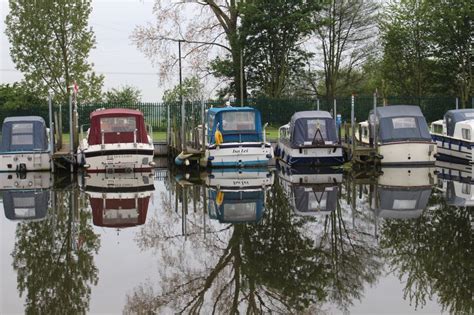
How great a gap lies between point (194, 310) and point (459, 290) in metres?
3.56

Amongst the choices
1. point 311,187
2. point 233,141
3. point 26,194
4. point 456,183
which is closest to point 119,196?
point 26,194

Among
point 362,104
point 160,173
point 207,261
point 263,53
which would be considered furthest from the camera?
point 263,53

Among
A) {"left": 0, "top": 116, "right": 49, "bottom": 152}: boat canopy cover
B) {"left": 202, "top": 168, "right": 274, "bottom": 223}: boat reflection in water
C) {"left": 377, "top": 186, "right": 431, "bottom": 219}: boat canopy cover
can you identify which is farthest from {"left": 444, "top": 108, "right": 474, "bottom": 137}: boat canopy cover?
{"left": 0, "top": 116, "right": 49, "bottom": 152}: boat canopy cover

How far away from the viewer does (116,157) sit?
2544 cm

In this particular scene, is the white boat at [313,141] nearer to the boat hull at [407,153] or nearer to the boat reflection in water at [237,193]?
the boat reflection in water at [237,193]

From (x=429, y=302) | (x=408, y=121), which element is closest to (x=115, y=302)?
(x=429, y=302)

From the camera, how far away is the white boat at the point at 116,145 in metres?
25.5

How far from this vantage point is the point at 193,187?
71.6ft

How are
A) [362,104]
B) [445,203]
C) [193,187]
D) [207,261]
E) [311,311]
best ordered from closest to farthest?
[311,311]
[207,261]
[445,203]
[193,187]
[362,104]

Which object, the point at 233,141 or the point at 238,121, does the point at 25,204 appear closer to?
the point at 233,141

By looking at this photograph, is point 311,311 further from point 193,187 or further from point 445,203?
point 193,187

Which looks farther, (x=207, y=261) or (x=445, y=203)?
(x=445, y=203)

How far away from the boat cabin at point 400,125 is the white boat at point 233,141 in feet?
13.6

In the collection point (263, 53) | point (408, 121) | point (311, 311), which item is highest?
point (263, 53)
